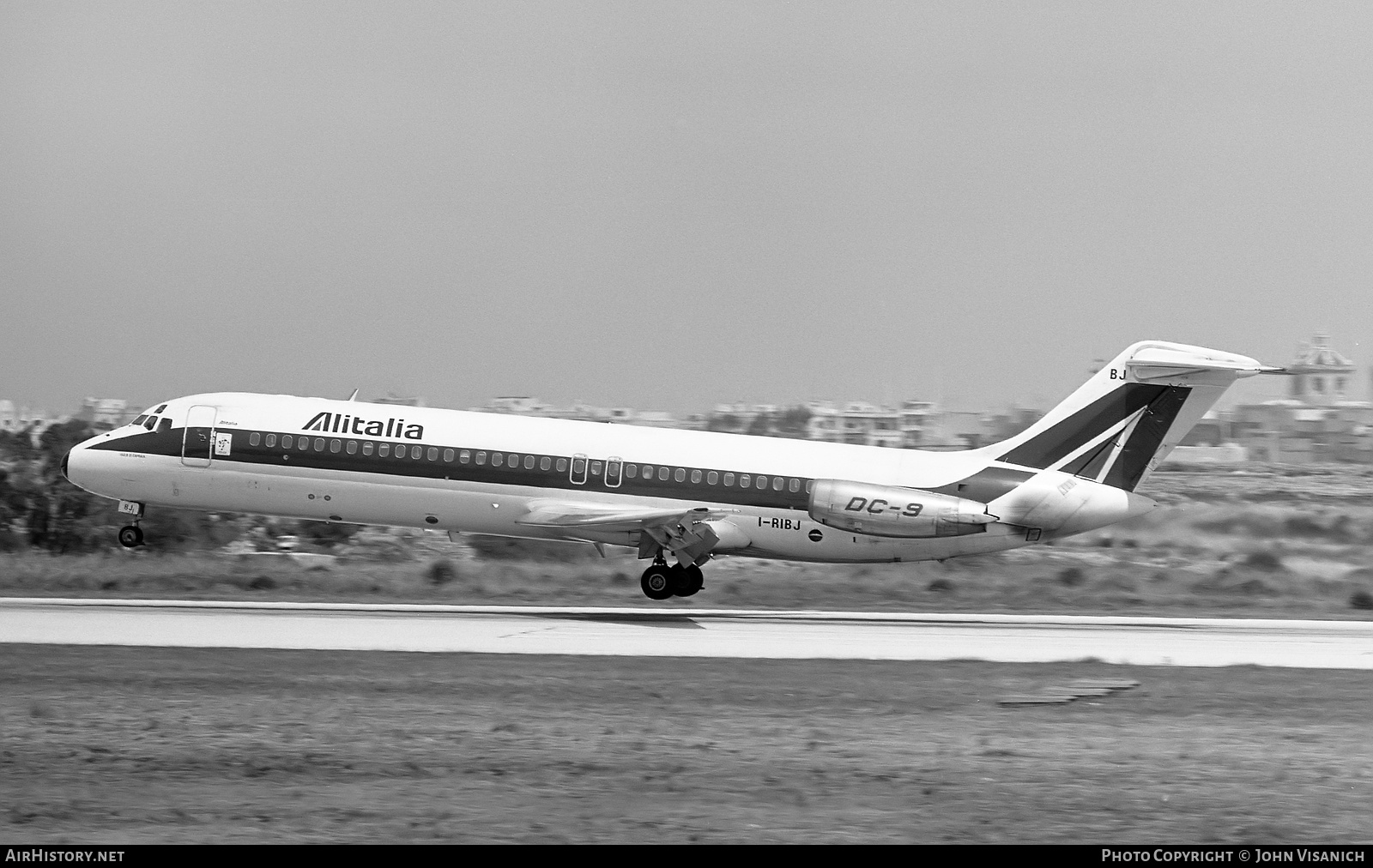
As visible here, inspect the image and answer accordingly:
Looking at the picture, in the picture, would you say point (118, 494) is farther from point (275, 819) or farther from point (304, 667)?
point (275, 819)

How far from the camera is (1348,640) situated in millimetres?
23516

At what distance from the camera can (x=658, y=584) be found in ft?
88.4

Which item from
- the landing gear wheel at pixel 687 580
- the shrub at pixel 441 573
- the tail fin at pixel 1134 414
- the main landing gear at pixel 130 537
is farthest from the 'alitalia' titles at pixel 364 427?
the tail fin at pixel 1134 414

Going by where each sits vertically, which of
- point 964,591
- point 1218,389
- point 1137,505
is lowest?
point 964,591

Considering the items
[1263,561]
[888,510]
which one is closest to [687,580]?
[888,510]

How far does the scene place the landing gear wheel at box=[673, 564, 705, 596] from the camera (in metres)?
27.0

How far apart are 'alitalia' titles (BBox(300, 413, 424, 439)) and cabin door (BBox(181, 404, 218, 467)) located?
176 cm

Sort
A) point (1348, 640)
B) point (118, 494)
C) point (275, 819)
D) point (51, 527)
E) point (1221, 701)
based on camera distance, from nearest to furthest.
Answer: point (275, 819), point (1221, 701), point (1348, 640), point (118, 494), point (51, 527)

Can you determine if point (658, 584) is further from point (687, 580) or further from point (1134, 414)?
point (1134, 414)

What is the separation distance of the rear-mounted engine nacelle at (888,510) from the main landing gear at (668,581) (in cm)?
259

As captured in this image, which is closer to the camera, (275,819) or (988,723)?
(275,819)

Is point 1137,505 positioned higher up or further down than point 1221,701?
higher up

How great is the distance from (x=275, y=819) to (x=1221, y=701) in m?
11.1

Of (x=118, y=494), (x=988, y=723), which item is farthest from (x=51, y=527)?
(x=988, y=723)
